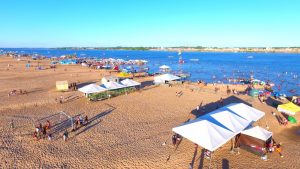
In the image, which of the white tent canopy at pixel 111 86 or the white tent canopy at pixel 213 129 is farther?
the white tent canopy at pixel 111 86

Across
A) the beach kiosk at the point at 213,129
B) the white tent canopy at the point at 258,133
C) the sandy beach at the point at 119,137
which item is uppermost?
the beach kiosk at the point at 213,129

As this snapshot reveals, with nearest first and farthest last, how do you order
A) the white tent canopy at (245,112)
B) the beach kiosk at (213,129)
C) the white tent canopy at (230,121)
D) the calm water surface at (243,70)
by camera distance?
the beach kiosk at (213,129)
the white tent canopy at (230,121)
the white tent canopy at (245,112)
the calm water surface at (243,70)

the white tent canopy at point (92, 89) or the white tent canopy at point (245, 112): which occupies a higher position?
the white tent canopy at point (92, 89)

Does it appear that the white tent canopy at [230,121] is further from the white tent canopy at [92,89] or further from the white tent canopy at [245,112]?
the white tent canopy at [92,89]

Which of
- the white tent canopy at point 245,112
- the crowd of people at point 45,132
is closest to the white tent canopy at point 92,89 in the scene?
the crowd of people at point 45,132

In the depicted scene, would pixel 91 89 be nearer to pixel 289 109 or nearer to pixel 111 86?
pixel 111 86

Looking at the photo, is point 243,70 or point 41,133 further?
point 243,70

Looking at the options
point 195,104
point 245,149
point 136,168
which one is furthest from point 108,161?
point 195,104

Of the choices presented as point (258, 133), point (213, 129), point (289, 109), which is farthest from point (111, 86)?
point (289, 109)

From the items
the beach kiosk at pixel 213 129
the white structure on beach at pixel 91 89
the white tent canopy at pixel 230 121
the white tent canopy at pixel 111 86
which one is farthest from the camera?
the white tent canopy at pixel 111 86

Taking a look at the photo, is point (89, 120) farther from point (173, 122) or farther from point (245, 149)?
point (245, 149)
